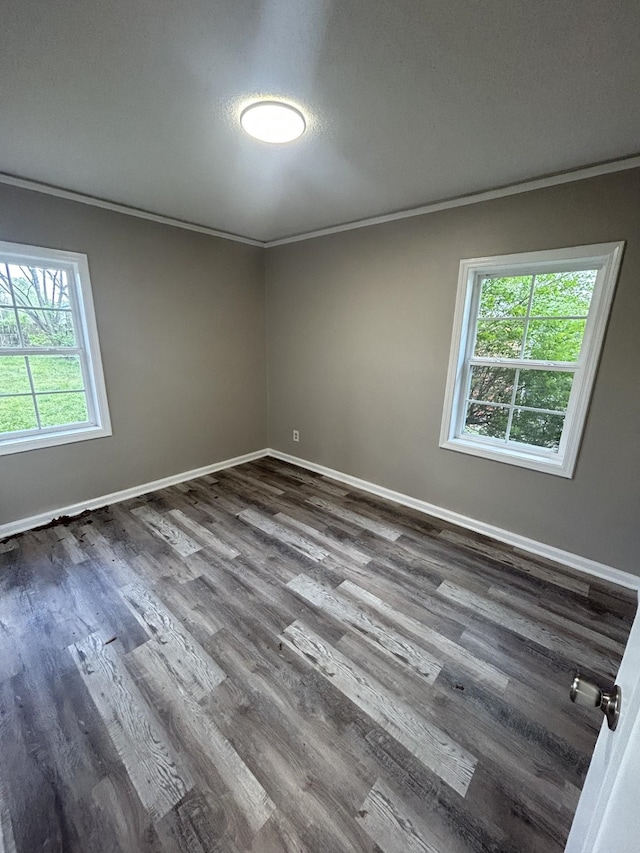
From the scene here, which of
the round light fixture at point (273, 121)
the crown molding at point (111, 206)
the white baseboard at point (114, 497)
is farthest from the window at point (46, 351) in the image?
the round light fixture at point (273, 121)

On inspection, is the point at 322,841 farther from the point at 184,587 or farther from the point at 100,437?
the point at 100,437

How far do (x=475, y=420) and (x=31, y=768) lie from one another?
3.00 metres

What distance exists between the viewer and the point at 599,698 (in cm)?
62

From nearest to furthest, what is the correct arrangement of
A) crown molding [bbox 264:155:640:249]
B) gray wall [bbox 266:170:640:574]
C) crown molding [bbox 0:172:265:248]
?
crown molding [bbox 264:155:640:249] → gray wall [bbox 266:170:640:574] → crown molding [bbox 0:172:265:248]

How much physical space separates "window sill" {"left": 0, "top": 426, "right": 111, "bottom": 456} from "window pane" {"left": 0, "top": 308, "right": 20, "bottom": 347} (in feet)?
2.26

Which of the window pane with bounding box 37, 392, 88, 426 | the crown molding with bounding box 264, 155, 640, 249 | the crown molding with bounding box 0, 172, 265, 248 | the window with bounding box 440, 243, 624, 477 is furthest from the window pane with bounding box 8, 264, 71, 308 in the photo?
the window with bounding box 440, 243, 624, 477

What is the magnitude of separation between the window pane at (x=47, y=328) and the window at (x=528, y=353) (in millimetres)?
2999

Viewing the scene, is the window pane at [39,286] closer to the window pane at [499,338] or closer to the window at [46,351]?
the window at [46,351]

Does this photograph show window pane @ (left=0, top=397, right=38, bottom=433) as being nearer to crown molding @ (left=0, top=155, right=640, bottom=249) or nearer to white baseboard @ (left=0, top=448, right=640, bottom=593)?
white baseboard @ (left=0, top=448, right=640, bottom=593)

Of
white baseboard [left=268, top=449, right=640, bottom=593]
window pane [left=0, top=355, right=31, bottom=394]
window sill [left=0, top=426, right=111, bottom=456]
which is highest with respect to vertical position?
window pane [left=0, top=355, right=31, bottom=394]

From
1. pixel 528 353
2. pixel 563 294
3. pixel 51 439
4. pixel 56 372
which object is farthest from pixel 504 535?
pixel 56 372

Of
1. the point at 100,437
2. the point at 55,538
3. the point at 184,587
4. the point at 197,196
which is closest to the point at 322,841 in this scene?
the point at 184,587

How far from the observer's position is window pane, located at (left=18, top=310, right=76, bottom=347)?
246 centimetres

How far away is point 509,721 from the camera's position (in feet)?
4.48
